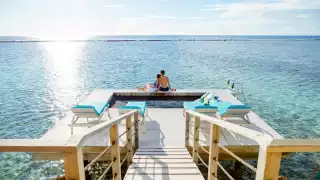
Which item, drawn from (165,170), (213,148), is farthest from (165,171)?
(213,148)

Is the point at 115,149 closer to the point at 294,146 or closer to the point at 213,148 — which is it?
the point at 213,148

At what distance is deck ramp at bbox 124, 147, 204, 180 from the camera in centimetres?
346

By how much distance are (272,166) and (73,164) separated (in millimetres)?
1200

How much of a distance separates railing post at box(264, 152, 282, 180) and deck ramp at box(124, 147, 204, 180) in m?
2.14

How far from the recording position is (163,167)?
12.7 ft

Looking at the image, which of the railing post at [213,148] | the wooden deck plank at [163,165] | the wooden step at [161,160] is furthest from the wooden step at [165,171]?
the railing post at [213,148]

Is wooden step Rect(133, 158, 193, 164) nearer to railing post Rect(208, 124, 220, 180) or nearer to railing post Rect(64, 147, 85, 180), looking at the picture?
railing post Rect(208, 124, 220, 180)

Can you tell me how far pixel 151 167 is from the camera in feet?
12.6

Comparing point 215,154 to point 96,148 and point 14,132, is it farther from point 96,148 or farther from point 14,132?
point 14,132

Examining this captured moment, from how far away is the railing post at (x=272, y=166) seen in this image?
1317 millimetres

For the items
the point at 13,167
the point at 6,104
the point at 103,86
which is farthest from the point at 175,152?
the point at 103,86

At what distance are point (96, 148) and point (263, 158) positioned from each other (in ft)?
17.1

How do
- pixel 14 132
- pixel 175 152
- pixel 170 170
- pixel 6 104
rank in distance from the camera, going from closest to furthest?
pixel 170 170, pixel 175 152, pixel 14 132, pixel 6 104

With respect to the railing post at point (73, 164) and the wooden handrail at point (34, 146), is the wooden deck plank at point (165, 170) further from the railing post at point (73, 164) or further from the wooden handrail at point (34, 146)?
the wooden handrail at point (34, 146)
